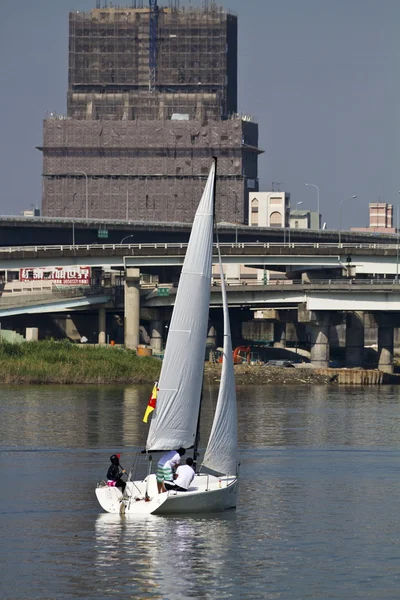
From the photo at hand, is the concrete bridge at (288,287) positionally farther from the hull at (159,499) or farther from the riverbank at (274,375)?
the hull at (159,499)

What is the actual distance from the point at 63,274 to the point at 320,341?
31678 millimetres

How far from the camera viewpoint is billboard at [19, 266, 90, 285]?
159m

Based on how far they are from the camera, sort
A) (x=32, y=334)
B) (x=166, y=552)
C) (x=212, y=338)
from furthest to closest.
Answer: (x=212, y=338) → (x=32, y=334) → (x=166, y=552)

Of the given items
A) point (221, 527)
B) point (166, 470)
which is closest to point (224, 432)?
point (166, 470)

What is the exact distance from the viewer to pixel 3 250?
538 ft

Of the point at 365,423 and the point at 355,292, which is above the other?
the point at 355,292

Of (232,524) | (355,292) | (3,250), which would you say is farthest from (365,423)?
(3,250)

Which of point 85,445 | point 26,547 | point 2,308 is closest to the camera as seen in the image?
point 26,547

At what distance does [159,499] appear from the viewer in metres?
48.0

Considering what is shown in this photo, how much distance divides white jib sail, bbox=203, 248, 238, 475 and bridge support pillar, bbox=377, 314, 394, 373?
355ft

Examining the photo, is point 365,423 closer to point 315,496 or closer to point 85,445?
point 85,445

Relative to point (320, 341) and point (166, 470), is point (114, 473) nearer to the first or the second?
point (166, 470)

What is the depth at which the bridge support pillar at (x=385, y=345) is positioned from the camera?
160 m

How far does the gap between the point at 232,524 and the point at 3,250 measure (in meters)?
120
